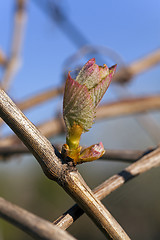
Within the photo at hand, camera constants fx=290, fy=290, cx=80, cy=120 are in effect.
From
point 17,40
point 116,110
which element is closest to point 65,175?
point 116,110

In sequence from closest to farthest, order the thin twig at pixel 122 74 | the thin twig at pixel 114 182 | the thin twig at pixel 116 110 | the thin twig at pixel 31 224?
the thin twig at pixel 31 224, the thin twig at pixel 114 182, the thin twig at pixel 116 110, the thin twig at pixel 122 74

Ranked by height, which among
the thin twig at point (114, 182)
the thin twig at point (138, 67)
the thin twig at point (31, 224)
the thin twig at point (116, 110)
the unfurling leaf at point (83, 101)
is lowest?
the thin twig at point (114, 182)

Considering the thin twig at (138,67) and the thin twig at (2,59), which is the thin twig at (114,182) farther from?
the thin twig at (2,59)

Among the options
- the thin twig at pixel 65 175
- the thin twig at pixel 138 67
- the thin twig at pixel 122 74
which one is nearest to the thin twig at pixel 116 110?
the thin twig at pixel 122 74

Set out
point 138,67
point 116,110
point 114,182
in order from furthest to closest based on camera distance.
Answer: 1. point 138,67
2. point 116,110
3. point 114,182

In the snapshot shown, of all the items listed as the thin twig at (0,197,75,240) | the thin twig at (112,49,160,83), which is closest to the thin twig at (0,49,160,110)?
the thin twig at (112,49,160,83)

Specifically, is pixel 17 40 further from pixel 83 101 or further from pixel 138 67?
pixel 83 101

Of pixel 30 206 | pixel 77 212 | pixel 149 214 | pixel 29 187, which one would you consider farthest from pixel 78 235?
Result: pixel 77 212
